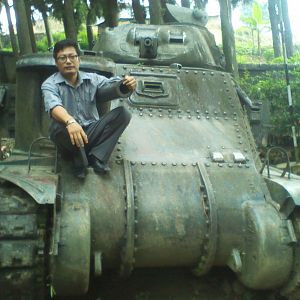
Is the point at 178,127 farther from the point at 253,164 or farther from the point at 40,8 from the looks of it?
the point at 40,8

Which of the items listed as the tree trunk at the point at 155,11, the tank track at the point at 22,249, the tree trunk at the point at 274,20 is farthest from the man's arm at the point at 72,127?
the tree trunk at the point at 274,20

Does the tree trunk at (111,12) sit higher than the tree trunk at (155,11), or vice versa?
the tree trunk at (155,11)

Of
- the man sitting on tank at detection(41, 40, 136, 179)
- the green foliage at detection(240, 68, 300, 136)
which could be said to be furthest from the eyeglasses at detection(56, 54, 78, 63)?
the green foliage at detection(240, 68, 300, 136)

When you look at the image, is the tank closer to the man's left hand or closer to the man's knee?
the man's knee

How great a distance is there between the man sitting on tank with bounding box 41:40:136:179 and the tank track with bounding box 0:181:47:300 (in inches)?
22.2

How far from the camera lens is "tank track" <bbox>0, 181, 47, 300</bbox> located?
395 cm

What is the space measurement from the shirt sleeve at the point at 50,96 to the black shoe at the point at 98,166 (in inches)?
20.4

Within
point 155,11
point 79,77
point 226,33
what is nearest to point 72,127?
point 79,77

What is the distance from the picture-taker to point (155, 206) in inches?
176

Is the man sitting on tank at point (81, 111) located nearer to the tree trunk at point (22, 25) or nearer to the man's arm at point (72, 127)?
the man's arm at point (72, 127)

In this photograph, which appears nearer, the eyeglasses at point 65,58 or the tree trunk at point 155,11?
the eyeglasses at point 65,58

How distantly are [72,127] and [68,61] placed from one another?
706 mm

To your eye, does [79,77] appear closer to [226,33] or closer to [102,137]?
[102,137]

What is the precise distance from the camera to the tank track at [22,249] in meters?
3.95
